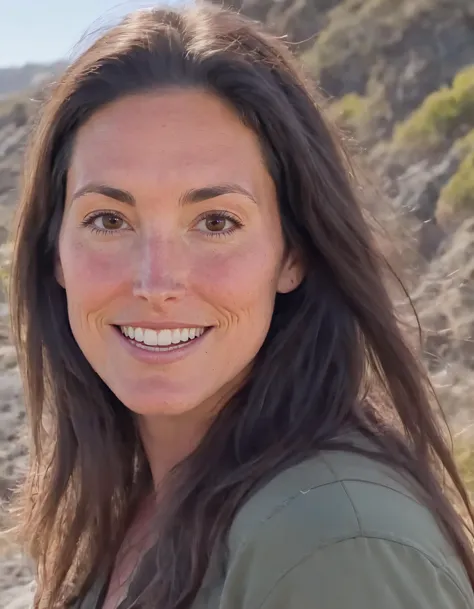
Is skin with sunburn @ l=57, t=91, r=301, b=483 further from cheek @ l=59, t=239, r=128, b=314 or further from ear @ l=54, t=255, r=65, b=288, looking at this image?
ear @ l=54, t=255, r=65, b=288

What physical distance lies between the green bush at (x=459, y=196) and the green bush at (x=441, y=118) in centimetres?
94

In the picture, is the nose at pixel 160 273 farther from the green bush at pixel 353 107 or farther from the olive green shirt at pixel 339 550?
the green bush at pixel 353 107

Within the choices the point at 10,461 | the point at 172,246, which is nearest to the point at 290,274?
the point at 172,246

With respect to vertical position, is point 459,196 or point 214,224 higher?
point 214,224

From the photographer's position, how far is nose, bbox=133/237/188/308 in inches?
52.5

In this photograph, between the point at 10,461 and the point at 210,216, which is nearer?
the point at 210,216

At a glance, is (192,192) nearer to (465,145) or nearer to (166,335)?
(166,335)

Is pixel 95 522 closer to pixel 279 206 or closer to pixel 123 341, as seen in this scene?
pixel 123 341

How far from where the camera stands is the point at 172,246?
135 centimetres

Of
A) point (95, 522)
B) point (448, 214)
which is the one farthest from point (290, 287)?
point (448, 214)

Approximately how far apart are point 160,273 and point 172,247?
2.0 inches

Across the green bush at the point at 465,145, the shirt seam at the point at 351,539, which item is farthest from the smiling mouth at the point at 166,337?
the green bush at the point at 465,145

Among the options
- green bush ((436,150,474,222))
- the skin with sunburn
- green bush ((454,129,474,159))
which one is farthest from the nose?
green bush ((454,129,474,159))

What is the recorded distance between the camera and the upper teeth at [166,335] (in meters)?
1.39
